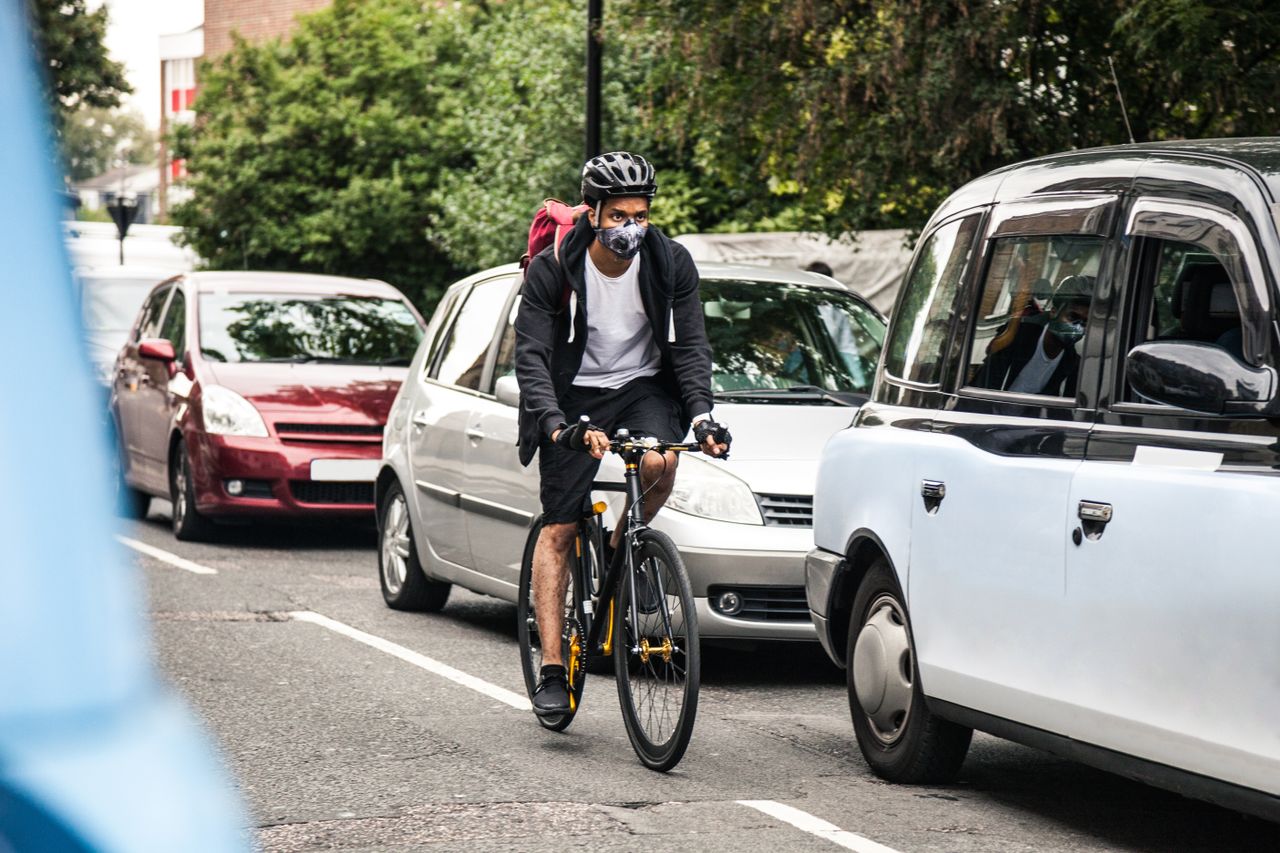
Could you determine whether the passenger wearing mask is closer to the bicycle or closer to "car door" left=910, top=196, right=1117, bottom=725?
"car door" left=910, top=196, right=1117, bottom=725

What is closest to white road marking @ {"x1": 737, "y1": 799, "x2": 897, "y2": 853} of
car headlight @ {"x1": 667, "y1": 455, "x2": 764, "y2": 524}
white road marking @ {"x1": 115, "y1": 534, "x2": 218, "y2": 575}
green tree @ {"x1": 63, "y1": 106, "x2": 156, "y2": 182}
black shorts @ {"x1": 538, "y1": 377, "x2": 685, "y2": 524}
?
black shorts @ {"x1": 538, "y1": 377, "x2": 685, "y2": 524}

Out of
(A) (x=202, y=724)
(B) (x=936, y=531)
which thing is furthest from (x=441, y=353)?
(B) (x=936, y=531)

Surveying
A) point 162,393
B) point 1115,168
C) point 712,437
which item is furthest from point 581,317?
point 162,393

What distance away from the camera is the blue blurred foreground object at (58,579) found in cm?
149

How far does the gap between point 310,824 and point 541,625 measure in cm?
144

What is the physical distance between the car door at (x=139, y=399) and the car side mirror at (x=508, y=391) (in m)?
6.29

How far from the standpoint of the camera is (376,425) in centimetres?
1318

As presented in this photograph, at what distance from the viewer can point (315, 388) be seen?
13414 mm

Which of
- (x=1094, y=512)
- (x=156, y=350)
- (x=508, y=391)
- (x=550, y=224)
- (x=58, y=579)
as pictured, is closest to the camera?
(x=58, y=579)

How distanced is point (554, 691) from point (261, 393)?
7.13 m

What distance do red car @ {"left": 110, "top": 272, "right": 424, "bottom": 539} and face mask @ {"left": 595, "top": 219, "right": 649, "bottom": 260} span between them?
7.03 meters

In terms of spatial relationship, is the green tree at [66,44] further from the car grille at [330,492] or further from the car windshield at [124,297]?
the car windshield at [124,297]

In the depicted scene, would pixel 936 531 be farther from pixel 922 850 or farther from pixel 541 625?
pixel 541 625

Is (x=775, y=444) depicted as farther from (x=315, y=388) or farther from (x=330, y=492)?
(x=315, y=388)
